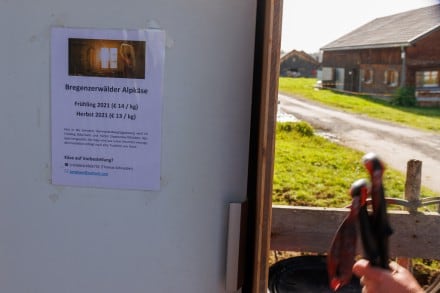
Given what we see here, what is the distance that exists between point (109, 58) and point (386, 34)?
15228 millimetres

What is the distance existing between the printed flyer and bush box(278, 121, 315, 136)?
9.28m

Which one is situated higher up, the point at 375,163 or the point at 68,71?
the point at 68,71

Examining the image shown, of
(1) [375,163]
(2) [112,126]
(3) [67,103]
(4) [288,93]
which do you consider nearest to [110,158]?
(2) [112,126]

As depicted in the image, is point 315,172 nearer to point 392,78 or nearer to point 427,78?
point 392,78

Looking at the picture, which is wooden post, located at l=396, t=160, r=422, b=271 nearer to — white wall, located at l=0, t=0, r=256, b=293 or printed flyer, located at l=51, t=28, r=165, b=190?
white wall, located at l=0, t=0, r=256, b=293

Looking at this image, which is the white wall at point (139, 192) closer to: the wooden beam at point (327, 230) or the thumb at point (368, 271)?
the thumb at point (368, 271)

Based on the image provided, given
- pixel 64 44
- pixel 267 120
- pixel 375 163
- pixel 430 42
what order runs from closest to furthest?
pixel 375 163 → pixel 267 120 → pixel 64 44 → pixel 430 42

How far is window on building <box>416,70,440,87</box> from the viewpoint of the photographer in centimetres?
1712

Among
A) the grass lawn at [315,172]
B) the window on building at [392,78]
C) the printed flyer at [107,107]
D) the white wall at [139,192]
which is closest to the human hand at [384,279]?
the white wall at [139,192]

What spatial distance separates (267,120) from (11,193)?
2.80ft

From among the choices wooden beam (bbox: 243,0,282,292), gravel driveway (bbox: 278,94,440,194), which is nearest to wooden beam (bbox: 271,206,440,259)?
wooden beam (bbox: 243,0,282,292)

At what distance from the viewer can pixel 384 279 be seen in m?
1.02

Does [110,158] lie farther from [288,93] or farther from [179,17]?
[288,93]

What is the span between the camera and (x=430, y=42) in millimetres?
16297
